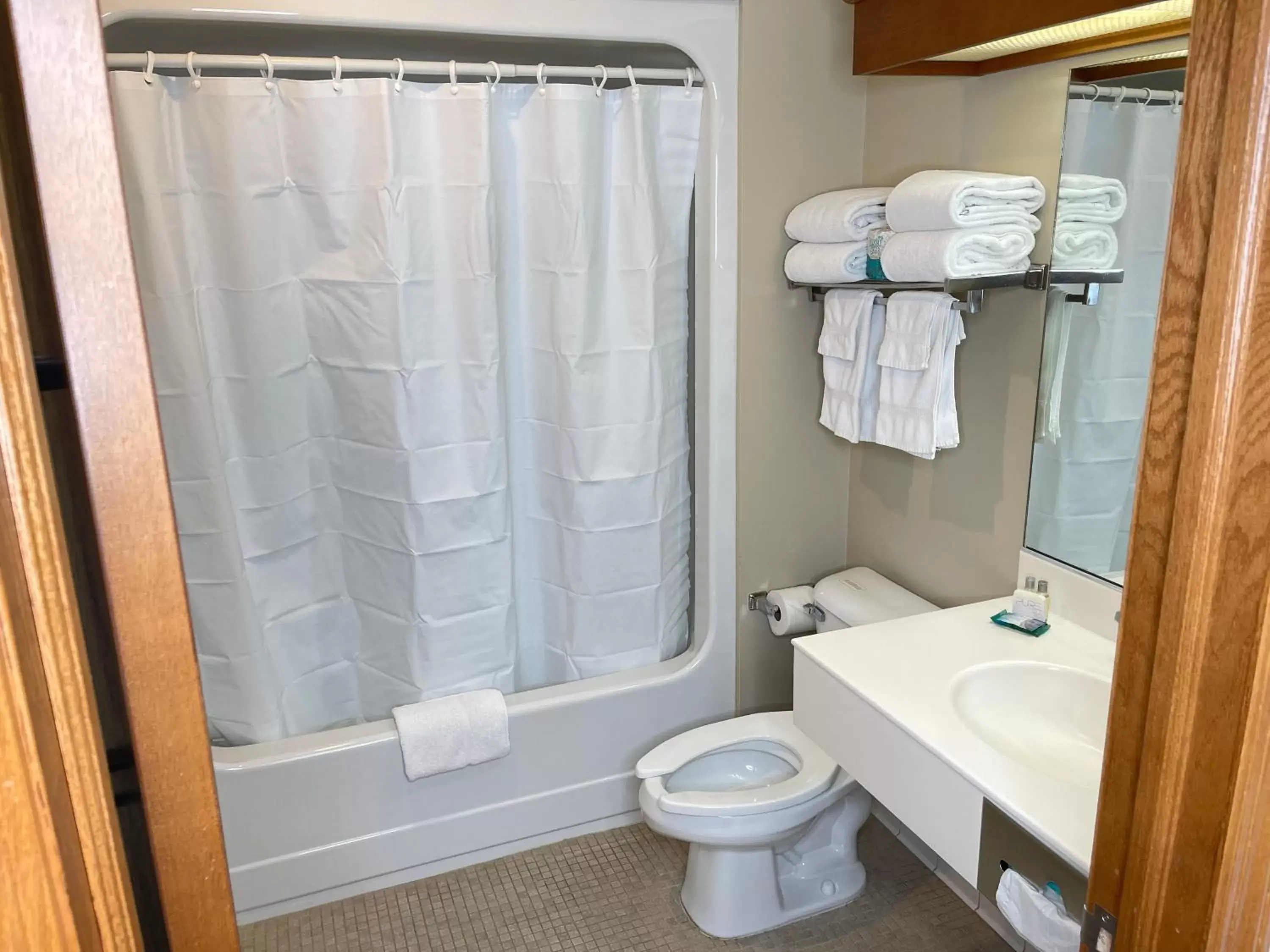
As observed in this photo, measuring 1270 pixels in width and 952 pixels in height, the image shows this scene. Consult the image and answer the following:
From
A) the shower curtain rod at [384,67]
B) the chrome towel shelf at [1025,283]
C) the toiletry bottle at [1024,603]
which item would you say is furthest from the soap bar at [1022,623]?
the shower curtain rod at [384,67]

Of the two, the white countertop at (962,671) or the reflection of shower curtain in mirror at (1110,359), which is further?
the reflection of shower curtain in mirror at (1110,359)

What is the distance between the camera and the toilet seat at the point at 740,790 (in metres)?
2.03

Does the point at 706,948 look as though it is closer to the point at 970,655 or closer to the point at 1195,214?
the point at 970,655

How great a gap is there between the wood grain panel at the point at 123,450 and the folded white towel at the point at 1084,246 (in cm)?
167

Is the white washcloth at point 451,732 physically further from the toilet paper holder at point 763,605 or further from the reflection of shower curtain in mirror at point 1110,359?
the reflection of shower curtain in mirror at point 1110,359

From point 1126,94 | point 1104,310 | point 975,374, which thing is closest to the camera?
point 1126,94

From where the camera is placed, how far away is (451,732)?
7.43ft

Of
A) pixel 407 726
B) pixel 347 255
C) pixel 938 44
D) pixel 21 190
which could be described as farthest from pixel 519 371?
pixel 21 190

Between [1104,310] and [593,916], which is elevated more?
[1104,310]

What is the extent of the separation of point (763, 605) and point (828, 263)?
3.07 feet

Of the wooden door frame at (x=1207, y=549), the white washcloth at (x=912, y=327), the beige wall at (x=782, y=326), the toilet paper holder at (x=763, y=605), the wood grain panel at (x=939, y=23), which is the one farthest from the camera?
the toilet paper holder at (x=763, y=605)

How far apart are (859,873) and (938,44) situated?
1869 millimetres

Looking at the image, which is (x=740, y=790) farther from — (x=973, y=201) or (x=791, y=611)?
(x=973, y=201)

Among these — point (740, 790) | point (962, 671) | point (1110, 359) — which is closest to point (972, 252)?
point (1110, 359)
